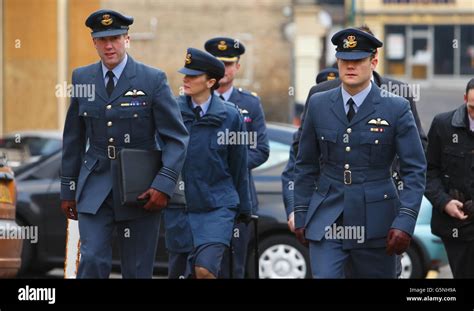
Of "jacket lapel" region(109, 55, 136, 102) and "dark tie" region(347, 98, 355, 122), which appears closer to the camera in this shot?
"dark tie" region(347, 98, 355, 122)

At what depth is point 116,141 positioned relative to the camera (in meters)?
8.02

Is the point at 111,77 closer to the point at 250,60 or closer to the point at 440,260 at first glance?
the point at 440,260

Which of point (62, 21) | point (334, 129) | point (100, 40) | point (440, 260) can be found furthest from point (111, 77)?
point (62, 21)

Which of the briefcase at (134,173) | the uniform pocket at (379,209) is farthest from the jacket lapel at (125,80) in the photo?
the uniform pocket at (379,209)

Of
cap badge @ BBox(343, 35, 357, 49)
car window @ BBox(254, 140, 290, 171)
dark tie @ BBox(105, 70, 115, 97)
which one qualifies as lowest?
car window @ BBox(254, 140, 290, 171)

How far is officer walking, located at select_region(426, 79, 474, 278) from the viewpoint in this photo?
9.14 m

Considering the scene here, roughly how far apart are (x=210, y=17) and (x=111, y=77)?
1307 inches

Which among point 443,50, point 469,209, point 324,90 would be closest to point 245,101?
point 324,90

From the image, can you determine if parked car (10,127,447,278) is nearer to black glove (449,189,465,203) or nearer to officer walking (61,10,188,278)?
black glove (449,189,465,203)

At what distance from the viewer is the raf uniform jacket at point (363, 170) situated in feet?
24.9

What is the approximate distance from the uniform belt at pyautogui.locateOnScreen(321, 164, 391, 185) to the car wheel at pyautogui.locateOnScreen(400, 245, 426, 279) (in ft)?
16.2

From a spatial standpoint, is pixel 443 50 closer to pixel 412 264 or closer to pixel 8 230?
pixel 412 264

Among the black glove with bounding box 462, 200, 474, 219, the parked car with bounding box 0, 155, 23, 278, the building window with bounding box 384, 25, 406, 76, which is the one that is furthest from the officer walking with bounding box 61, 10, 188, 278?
the building window with bounding box 384, 25, 406, 76
